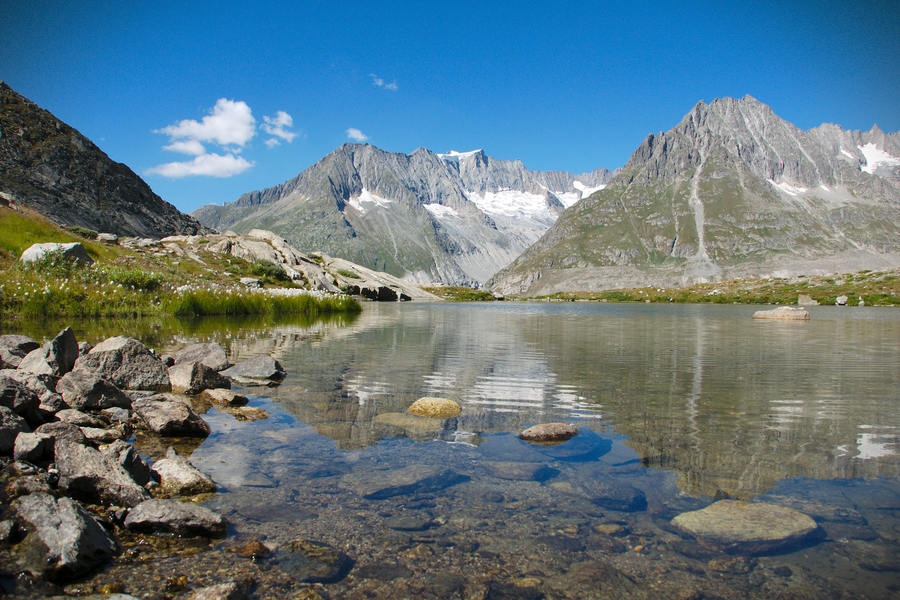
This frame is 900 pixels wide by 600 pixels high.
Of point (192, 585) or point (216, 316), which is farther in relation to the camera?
point (216, 316)

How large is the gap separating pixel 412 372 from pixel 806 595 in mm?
Result: 13015

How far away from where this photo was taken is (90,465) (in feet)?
20.3

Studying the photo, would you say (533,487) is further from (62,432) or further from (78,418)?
(78,418)

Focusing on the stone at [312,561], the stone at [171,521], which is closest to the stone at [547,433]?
the stone at [312,561]

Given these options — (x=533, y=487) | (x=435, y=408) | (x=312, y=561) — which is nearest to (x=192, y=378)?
(x=435, y=408)

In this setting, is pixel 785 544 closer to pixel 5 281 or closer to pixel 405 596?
pixel 405 596

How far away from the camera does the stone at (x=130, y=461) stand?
6.45 meters

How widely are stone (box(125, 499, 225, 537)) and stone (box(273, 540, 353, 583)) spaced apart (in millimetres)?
909

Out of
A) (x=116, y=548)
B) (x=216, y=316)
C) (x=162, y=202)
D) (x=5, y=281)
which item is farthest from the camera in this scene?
(x=162, y=202)

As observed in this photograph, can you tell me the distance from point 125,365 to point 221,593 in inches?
377

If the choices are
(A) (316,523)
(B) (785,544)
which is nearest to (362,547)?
(A) (316,523)

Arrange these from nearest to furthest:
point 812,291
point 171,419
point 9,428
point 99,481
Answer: point 99,481 → point 9,428 → point 171,419 → point 812,291

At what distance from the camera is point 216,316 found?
3797 centimetres

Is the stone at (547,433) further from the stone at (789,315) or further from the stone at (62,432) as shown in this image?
the stone at (789,315)
